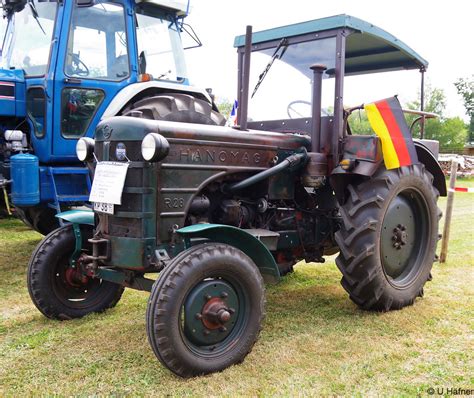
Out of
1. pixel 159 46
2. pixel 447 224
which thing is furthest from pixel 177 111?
pixel 447 224

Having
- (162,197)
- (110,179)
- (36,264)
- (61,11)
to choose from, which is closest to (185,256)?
(162,197)

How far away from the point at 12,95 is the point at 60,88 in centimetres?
55

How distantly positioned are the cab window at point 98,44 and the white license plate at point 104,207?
273 centimetres

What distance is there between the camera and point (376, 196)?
3.92 m

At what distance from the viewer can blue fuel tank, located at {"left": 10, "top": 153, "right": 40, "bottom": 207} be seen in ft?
17.1

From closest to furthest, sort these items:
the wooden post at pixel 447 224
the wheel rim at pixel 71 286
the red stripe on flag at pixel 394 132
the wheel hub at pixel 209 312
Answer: the wheel hub at pixel 209 312 → the wheel rim at pixel 71 286 → the red stripe on flag at pixel 394 132 → the wooden post at pixel 447 224

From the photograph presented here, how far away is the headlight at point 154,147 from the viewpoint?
311 centimetres

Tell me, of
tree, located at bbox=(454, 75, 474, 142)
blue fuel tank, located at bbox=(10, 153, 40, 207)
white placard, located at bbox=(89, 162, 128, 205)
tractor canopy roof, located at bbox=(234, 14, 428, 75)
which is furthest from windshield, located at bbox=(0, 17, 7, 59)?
tree, located at bbox=(454, 75, 474, 142)

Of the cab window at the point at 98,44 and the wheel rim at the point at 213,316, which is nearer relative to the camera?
the wheel rim at the point at 213,316

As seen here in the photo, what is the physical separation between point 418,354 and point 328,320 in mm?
803

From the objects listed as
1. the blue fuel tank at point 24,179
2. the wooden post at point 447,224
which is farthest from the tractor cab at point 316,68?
the blue fuel tank at point 24,179

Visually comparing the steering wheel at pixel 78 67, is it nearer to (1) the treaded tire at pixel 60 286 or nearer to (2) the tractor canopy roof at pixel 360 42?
(2) the tractor canopy roof at pixel 360 42

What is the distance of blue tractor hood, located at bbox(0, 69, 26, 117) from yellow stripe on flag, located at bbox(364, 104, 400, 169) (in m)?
3.77

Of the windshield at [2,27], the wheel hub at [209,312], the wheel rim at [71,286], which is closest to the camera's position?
the wheel hub at [209,312]
